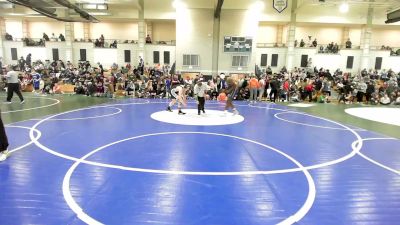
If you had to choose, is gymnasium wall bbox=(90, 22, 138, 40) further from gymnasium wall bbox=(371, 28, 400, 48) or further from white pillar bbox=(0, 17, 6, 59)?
gymnasium wall bbox=(371, 28, 400, 48)

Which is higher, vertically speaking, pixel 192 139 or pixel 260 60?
pixel 260 60

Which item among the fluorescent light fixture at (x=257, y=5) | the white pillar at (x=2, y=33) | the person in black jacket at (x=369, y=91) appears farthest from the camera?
the white pillar at (x=2, y=33)

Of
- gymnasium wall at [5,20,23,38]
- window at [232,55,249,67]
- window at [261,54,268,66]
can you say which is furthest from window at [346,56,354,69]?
gymnasium wall at [5,20,23,38]

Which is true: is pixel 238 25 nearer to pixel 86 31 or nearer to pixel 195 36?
pixel 195 36

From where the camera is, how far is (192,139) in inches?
290

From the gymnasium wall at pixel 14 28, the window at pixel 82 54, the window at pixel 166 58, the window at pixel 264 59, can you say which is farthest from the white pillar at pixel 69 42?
the window at pixel 264 59

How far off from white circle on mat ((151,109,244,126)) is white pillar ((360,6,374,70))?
21.0 meters

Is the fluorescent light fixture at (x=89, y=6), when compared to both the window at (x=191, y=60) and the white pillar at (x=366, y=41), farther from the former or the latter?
the white pillar at (x=366, y=41)

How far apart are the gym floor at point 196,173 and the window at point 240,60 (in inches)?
562

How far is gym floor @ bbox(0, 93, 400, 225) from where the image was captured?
3.73 meters

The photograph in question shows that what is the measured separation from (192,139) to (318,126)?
4.70 meters

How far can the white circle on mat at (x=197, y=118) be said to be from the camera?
9.44m

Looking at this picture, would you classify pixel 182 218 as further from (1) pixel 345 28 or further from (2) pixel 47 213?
(1) pixel 345 28

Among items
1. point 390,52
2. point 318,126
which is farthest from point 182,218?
point 390,52
